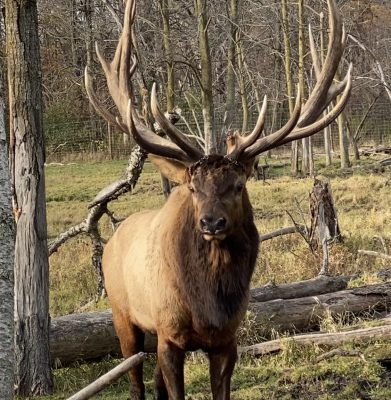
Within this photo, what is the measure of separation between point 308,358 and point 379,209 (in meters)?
9.08

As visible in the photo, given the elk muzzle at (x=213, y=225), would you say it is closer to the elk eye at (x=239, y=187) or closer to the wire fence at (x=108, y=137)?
the elk eye at (x=239, y=187)

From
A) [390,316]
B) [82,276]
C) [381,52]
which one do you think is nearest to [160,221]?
[390,316]

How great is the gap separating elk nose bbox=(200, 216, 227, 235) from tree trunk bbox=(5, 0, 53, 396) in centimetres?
204

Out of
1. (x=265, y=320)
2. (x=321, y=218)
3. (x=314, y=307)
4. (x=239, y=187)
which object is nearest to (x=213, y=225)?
(x=239, y=187)

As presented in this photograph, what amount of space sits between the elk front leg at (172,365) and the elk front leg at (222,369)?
249 mm

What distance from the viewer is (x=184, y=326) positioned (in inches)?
219

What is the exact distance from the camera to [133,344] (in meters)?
6.55

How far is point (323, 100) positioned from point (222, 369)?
228cm

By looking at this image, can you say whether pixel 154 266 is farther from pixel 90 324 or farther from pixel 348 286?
pixel 348 286

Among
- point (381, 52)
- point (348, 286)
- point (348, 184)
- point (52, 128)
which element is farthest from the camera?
point (381, 52)

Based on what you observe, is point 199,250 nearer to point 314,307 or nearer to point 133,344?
point 133,344

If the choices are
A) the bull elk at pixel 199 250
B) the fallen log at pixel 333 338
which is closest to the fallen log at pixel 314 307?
the fallen log at pixel 333 338

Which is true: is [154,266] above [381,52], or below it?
below

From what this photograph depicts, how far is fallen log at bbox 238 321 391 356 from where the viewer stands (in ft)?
22.8
